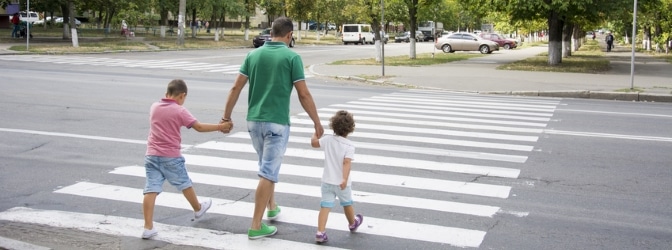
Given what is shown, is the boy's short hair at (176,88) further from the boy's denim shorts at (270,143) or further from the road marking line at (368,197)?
the road marking line at (368,197)

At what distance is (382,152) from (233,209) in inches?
133

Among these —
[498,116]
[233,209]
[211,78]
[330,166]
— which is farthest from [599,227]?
[211,78]

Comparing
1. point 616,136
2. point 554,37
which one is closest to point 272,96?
point 616,136

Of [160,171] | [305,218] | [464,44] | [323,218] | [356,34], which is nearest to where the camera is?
[323,218]

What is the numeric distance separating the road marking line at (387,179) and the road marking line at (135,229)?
2.23 metres

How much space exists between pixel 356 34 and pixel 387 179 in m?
63.0

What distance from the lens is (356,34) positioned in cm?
7019

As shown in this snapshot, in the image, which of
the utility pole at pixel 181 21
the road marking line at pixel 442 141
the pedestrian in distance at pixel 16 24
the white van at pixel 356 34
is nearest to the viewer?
the road marking line at pixel 442 141

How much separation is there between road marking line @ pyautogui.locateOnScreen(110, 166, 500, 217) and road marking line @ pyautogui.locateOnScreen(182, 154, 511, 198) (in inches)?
18.6

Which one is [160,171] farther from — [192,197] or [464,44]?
[464,44]

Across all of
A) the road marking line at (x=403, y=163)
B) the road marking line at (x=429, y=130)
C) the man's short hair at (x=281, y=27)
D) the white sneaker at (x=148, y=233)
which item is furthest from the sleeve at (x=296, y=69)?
the road marking line at (x=429, y=130)

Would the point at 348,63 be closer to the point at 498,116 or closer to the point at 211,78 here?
the point at 211,78

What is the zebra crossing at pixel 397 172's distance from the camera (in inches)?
244

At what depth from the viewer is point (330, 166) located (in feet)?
18.4
